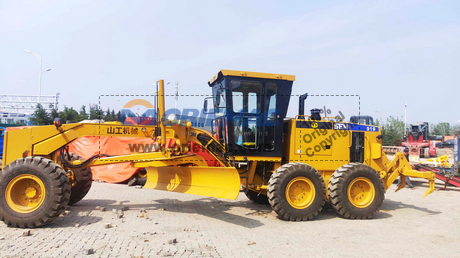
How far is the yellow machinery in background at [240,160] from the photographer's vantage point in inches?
257

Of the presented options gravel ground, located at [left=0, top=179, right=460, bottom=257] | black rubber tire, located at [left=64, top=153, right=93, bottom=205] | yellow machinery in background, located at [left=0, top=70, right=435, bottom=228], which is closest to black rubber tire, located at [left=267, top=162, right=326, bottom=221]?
yellow machinery in background, located at [left=0, top=70, right=435, bottom=228]

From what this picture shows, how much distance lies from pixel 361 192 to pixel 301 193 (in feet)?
5.01

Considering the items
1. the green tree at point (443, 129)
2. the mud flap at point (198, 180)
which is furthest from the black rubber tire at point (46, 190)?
the green tree at point (443, 129)

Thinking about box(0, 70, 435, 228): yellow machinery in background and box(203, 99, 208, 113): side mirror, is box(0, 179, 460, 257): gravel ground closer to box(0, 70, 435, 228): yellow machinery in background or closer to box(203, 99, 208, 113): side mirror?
box(0, 70, 435, 228): yellow machinery in background

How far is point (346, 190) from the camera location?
7562 mm

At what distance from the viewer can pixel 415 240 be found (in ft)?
19.7

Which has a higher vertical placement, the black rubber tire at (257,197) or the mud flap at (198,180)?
the mud flap at (198,180)

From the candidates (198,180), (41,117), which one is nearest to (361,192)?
(198,180)

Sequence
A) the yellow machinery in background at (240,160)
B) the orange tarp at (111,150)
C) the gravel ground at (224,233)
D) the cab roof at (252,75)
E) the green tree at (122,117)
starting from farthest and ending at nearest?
the orange tarp at (111,150)
the green tree at (122,117)
the cab roof at (252,75)
the yellow machinery in background at (240,160)
the gravel ground at (224,233)

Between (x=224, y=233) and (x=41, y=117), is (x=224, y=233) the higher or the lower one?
the lower one

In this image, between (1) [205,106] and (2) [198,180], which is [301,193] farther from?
(1) [205,106]

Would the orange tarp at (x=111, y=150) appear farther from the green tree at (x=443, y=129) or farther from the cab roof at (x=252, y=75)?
the green tree at (x=443, y=129)

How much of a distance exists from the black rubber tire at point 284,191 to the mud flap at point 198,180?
0.79 meters

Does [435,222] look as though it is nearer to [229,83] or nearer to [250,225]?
[250,225]
